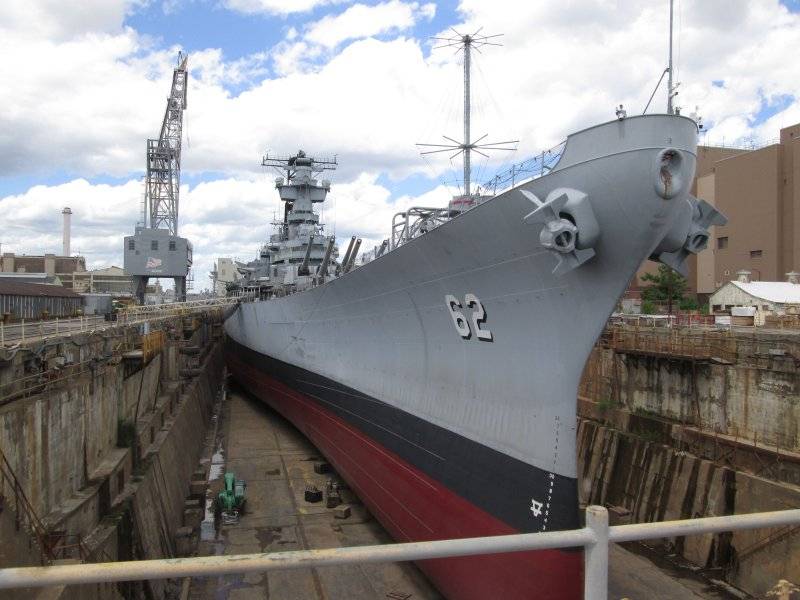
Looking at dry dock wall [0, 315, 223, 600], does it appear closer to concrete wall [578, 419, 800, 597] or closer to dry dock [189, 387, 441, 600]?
dry dock [189, 387, 441, 600]

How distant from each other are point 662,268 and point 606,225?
25817mm

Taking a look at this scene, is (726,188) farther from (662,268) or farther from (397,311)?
(397,311)

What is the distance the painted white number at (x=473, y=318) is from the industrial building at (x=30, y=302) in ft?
37.0

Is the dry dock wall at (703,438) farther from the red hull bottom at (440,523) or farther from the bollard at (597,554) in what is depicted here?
the bollard at (597,554)

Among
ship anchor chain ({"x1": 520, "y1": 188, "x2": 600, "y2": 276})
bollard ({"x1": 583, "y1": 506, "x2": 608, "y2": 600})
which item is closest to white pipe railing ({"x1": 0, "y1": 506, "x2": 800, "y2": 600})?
bollard ({"x1": 583, "y1": 506, "x2": 608, "y2": 600})

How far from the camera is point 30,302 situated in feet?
58.6

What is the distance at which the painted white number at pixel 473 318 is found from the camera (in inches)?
266

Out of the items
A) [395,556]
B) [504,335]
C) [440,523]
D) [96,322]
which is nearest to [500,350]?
[504,335]

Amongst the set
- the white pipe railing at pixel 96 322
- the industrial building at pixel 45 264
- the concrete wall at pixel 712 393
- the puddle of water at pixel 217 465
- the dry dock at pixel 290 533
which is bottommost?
the puddle of water at pixel 217 465

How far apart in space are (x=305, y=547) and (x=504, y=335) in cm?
512

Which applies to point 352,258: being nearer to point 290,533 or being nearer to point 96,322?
point 290,533

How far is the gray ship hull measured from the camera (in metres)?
5.17

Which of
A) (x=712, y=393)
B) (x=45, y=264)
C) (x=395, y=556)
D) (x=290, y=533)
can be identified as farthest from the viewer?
(x=45, y=264)

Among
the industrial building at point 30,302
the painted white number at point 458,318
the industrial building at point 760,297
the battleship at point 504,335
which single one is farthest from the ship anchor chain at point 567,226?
the industrial building at point 760,297
